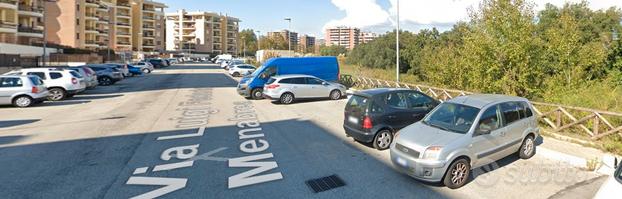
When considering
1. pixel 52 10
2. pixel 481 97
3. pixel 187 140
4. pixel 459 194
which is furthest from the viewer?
pixel 52 10

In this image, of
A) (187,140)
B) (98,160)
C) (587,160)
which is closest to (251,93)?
(187,140)

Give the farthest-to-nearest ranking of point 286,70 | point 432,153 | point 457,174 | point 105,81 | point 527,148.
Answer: point 105,81, point 286,70, point 527,148, point 457,174, point 432,153

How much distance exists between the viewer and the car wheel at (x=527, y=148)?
677cm

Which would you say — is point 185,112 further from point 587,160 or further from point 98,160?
point 587,160

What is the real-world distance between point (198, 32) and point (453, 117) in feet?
388

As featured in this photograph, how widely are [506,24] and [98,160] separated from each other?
12.9 meters

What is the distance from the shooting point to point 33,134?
8891mm

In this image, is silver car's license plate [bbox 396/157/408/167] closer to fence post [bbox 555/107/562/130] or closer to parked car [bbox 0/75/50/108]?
fence post [bbox 555/107/562/130]

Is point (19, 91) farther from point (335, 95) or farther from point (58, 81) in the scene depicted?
point (335, 95)

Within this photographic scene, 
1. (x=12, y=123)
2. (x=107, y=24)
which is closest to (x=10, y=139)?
(x=12, y=123)

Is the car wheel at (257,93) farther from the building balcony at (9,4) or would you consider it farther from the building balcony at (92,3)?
the building balcony at (92,3)

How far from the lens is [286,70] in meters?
18.2

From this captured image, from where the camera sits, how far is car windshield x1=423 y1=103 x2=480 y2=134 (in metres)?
5.82

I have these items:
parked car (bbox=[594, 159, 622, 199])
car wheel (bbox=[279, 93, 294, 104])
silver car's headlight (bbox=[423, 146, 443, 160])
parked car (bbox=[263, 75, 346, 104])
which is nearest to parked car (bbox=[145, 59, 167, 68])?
parked car (bbox=[263, 75, 346, 104])
